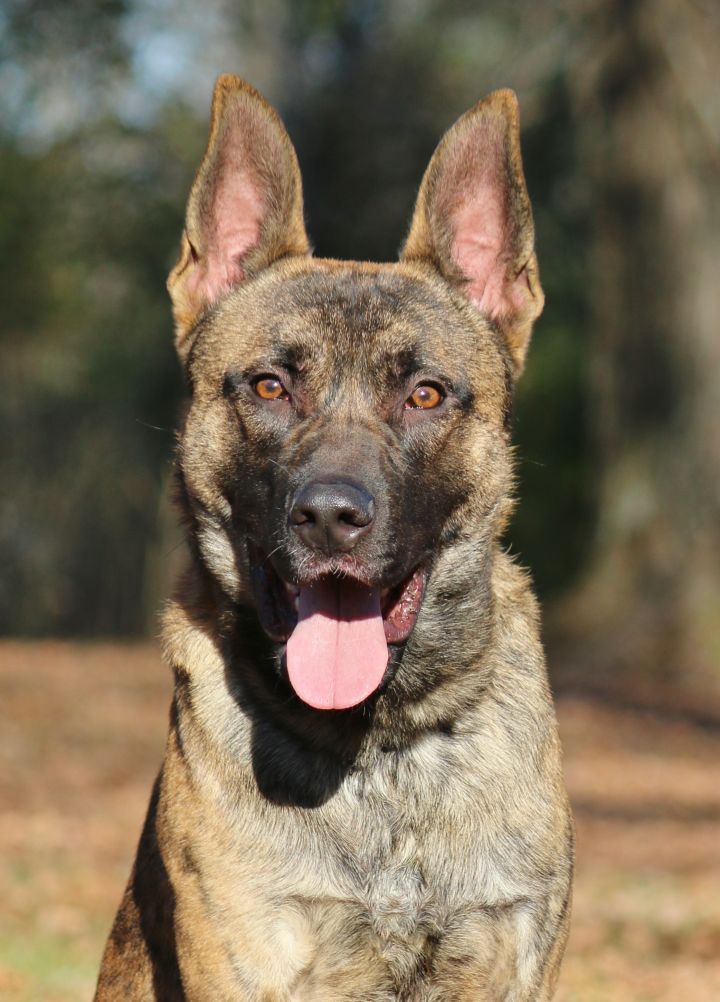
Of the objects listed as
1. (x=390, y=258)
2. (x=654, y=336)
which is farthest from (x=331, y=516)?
(x=390, y=258)

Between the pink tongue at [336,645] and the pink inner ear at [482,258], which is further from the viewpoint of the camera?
the pink inner ear at [482,258]

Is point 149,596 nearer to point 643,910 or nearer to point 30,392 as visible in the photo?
point 30,392

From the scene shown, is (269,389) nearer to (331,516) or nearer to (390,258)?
(331,516)

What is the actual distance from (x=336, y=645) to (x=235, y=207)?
4.95ft

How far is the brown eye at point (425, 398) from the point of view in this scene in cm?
425

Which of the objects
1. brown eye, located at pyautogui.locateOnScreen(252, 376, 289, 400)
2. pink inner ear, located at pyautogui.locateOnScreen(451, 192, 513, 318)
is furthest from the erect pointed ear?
brown eye, located at pyautogui.locateOnScreen(252, 376, 289, 400)

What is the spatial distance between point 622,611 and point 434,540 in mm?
10546

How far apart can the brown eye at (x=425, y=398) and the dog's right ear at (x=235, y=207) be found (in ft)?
2.43

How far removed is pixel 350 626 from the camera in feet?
12.8

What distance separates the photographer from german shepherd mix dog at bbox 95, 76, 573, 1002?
3648 mm

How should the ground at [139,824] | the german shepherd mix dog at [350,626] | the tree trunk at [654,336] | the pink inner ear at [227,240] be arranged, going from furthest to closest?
the tree trunk at [654,336] → the ground at [139,824] → the pink inner ear at [227,240] → the german shepherd mix dog at [350,626]

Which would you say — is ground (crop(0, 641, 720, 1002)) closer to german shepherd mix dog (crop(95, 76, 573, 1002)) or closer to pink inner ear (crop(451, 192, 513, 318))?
german shepherd mix dog (crop(95, 76, 573, 1002))

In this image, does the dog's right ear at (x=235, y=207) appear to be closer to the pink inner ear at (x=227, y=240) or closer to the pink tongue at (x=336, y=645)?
the pink inner ear at (x=227, y=240)

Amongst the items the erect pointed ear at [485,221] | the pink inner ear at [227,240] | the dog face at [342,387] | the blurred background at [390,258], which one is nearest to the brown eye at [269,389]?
the dog face at [342,387]
